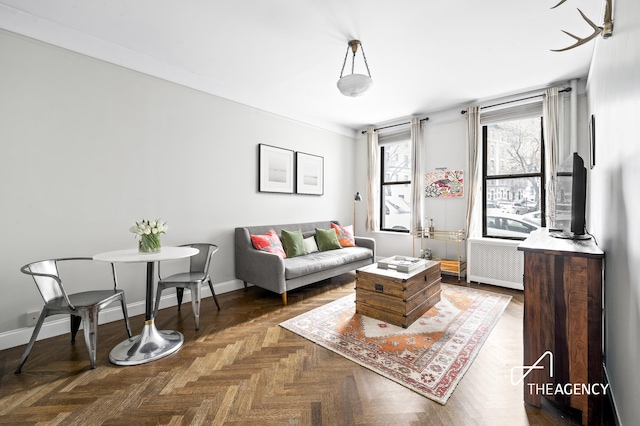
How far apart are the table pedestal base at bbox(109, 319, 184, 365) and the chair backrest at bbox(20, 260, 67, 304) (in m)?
0.61

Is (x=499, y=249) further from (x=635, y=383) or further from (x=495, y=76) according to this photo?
(x=635, y=383)

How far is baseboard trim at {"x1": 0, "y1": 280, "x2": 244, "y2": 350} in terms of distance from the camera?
2.34 m

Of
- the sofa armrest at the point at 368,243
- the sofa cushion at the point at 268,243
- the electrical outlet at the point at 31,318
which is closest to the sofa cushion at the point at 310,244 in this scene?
the sofa cushion at the point at 268,243

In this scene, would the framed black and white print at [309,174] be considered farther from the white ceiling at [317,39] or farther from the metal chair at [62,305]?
the metal chair at [62,305]

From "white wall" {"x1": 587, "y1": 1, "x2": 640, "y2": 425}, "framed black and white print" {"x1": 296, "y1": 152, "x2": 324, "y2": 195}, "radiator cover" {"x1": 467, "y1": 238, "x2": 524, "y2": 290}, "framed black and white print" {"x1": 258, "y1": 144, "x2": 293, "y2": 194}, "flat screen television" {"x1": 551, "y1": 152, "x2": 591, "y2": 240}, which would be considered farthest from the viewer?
"framed black and white print" {"x1": 296, "y1": 152, "x2": 324, "y2": 195}

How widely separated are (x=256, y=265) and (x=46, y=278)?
1.91 metres

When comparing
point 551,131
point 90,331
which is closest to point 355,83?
point 551,131

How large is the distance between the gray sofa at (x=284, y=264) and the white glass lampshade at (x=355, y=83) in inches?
78.0

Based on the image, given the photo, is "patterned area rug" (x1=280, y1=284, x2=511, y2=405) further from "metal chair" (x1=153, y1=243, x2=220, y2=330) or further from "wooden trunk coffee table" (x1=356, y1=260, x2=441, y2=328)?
"metal chair" (x1=153, y1=243, x2=220, y2=330)

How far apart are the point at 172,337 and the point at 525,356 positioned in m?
2.64

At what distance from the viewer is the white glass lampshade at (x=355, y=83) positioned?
2685 millimetres

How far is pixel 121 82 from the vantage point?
2.89 m

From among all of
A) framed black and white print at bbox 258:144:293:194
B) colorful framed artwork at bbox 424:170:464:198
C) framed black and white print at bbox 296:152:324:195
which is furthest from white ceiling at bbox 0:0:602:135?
colorful framed artwork at bbox 424:170:464:198

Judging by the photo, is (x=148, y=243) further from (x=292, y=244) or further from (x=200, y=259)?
(x=292, y=244)
